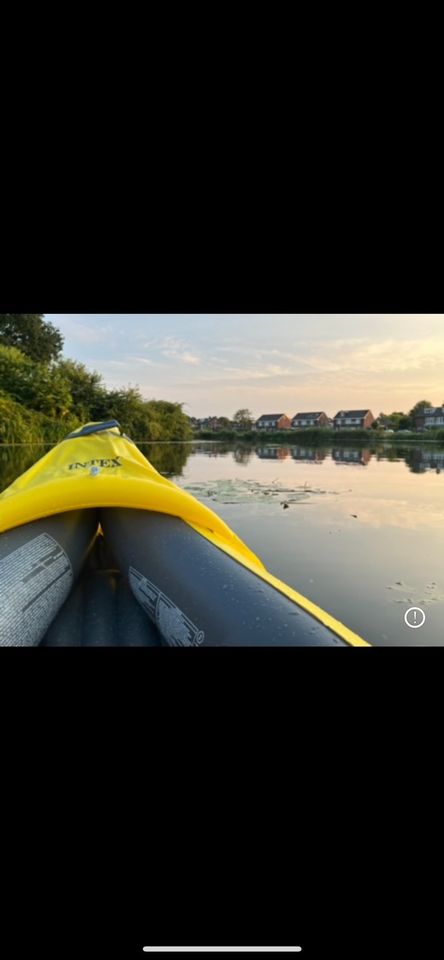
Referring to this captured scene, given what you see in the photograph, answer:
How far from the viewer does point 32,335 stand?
0.88 m

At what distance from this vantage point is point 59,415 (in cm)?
133

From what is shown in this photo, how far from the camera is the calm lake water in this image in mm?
839

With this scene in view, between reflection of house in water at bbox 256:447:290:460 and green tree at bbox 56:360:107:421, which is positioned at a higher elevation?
green tree at bbox 56:360:107:421

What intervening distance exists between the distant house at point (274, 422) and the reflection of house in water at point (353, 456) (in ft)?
0.55

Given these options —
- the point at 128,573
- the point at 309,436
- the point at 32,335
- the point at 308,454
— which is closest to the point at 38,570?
the point at 128,573

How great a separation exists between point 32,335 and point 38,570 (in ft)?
1.42

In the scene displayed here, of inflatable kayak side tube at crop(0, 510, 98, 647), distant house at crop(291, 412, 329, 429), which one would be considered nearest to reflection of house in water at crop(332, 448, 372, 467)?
distant house at crop(291, 412, 329, 429)

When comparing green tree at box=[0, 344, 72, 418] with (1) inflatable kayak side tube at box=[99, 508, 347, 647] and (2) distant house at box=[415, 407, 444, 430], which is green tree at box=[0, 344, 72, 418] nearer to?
(1) inflatable kayak side tube at box=[99, 508, 347, 647]

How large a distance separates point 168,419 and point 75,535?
39cm

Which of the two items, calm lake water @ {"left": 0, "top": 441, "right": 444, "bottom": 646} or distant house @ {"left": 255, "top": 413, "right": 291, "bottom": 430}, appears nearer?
calm lake water @ {"left": 0, "top": 441, "right": 444, "bottom": 646}
